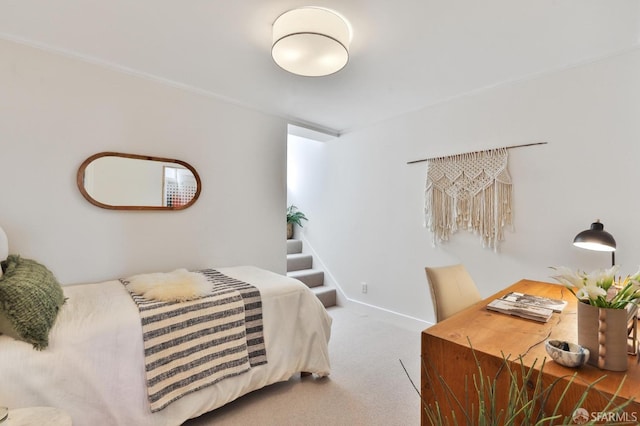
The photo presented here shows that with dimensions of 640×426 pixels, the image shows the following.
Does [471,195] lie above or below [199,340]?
above

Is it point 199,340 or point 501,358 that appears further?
point 199,340

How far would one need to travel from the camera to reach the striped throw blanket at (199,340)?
1.59 metres

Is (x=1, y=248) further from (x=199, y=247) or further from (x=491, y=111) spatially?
(x=491, y=111)

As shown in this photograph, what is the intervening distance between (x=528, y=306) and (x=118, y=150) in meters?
2.89

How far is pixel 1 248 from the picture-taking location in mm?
1623

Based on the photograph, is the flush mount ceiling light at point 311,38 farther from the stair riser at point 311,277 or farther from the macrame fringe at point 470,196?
the stair riser at point 311,277

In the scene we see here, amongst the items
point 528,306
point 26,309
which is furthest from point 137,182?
point 528,306

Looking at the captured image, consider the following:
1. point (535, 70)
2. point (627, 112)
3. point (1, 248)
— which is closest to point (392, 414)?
point (1, 248)

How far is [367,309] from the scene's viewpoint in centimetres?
362

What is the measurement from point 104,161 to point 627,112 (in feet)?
12.2

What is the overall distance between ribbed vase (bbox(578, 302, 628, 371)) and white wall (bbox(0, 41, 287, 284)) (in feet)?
8.77

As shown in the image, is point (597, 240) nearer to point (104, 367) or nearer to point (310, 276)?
point (104, 367)

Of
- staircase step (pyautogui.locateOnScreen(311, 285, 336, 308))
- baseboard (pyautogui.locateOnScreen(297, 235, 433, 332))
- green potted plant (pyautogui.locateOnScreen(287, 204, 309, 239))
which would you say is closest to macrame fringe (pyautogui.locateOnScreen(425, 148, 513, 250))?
baseboard (pyautogui.locateOnScreen(297, 235, 433, 332))

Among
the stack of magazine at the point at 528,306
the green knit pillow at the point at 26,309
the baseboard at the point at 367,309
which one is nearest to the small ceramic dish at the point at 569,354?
the stack of magazine at the point at 528,306
